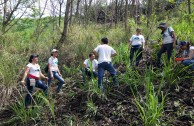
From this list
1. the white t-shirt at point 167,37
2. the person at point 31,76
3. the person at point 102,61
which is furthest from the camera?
the white t-shirt at point 167,37

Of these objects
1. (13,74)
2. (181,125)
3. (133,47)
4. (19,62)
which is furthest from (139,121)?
(19,62)

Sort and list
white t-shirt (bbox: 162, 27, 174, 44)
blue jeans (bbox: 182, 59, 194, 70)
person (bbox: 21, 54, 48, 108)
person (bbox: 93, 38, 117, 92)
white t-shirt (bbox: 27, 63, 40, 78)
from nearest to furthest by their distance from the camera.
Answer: blue jeans (bbox: 182, 59, 194, 70), person (bbox: 21, 54, 48, 108), white t-shirt (bbox: 27, 63, 40, 78), person (bbox: 93, 38, 117, 92), white t-shirt (bbox: 162, 27, 174, 44)

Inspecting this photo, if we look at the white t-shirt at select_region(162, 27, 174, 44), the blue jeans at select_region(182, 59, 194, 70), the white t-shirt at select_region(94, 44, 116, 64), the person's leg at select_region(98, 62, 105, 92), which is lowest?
the person's leg at select_region(98, 62, 105, 92)

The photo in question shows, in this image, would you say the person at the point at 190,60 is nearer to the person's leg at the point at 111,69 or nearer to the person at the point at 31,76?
the person's leg at the point at 111,69

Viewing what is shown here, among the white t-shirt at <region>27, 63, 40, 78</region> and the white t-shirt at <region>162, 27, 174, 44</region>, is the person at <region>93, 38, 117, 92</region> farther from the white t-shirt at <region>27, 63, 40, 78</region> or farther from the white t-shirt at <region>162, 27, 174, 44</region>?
the white t-shirt at <region>162, 27, 174, 44</region>

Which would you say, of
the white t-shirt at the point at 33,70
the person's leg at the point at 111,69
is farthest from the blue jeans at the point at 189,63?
the white t-shirt at the point at 33,70

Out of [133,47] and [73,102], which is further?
[133,47]

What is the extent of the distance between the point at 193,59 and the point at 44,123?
4369mm

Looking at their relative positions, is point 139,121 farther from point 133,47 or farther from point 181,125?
point 133,47

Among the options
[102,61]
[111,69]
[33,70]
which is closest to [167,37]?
[111,69]

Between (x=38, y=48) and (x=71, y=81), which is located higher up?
(x=38, y=48)

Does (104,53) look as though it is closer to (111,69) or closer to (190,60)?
(111,69)

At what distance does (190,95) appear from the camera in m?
6.89

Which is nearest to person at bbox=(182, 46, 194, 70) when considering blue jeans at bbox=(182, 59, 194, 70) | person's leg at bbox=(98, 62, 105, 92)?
blue jeans at bbox=(182, 59, 194, 70)
